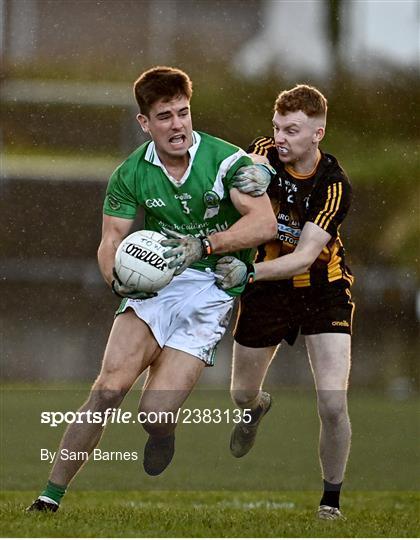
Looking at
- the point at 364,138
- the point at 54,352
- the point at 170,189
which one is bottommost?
the point at 54,352

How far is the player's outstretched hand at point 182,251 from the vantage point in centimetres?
646

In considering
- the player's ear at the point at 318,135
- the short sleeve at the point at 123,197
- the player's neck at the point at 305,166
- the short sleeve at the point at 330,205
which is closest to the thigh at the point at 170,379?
the short sleeve at the point at 123,197

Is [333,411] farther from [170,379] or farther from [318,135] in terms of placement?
[318,135]

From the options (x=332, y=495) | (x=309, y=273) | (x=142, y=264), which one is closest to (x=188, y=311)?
(x=142, y=264)

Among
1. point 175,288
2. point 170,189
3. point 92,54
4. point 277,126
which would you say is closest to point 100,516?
point 175,288

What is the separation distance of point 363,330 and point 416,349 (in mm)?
483

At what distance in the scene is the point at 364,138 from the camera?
25.7 ft

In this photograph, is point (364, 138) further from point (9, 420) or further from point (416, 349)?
point (9, 420)

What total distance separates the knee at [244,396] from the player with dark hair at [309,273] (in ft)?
0.76

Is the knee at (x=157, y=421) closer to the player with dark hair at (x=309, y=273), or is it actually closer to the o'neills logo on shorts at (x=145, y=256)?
the player with dark hair at (x=309, y=273)

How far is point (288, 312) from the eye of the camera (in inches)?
281

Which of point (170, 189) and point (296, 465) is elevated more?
point (170, 189)

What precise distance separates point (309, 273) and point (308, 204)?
0.38 meters

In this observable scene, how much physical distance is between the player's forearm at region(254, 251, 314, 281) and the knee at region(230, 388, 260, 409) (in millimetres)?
741
